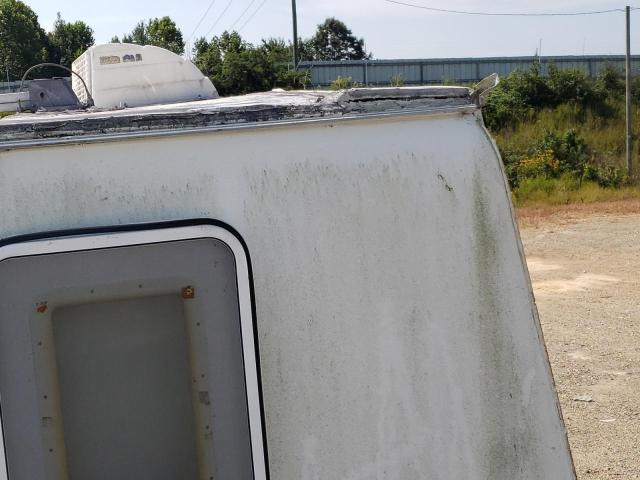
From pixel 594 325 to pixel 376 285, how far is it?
7.45m

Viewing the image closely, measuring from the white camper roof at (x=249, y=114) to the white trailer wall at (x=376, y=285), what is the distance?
3cm

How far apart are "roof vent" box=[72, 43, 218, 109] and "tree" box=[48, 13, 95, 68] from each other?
2039 inches

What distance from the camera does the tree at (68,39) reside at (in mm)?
53812

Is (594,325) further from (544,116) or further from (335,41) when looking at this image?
(335,41)

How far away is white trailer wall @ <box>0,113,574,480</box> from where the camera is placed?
1.71 metres

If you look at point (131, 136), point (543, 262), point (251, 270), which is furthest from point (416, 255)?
point (543, 262)

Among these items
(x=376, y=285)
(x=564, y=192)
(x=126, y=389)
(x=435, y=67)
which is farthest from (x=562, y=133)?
(x=126, y=389)

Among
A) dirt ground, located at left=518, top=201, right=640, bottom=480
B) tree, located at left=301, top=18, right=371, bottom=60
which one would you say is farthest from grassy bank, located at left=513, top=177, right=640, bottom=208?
tree, located at left=301, top=18, right=371, bottom=60

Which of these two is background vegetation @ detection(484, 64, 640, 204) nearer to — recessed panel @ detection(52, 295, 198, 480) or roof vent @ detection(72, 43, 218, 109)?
roof vent @ detection(72, 43, 218, 109)

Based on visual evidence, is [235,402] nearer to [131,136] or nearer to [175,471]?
[175,471]

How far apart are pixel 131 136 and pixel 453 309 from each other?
2.47 ft

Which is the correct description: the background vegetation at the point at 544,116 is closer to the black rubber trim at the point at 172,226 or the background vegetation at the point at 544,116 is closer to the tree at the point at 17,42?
A: the tree at the point at 17,42

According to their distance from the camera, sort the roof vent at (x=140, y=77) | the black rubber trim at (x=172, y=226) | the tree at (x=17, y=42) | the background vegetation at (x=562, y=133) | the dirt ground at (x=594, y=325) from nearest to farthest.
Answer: the black rubber trim at (x=172, y=226) → the roof vent at (x=140, y=77) → the dirt ground at (x=594, y=325) → the background vegetation at (x=562, y=133) → the tree at (x=17, y=42)

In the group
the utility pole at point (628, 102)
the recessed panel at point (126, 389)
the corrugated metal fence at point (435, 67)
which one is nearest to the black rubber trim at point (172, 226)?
the recessed panel at point (126, 389)
